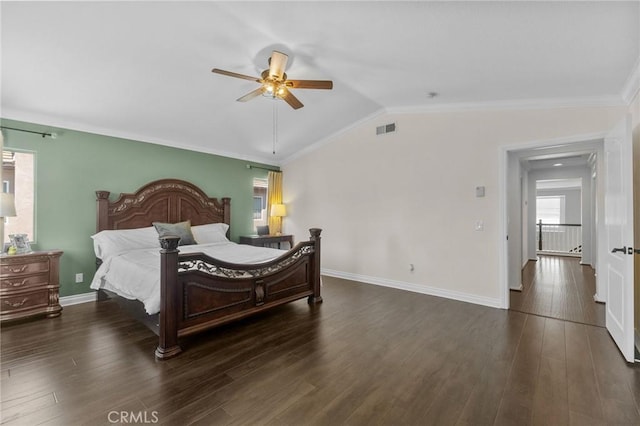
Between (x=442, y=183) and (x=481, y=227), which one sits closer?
(x=481, y=227)

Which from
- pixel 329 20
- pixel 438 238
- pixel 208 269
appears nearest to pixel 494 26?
pixel 329 20

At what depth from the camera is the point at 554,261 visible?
7098 mm

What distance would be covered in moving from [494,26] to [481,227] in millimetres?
2533

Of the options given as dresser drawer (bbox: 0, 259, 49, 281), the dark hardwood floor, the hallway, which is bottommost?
the dark hardwood floor

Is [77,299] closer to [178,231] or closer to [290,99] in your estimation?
[178,231]

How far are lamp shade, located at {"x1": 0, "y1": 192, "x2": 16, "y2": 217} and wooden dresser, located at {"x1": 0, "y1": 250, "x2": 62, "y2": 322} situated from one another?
1.53 feet

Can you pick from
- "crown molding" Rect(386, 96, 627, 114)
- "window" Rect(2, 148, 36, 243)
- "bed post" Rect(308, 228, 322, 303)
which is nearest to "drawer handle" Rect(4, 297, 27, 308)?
"window" Rect(2, 148, 36, 243)

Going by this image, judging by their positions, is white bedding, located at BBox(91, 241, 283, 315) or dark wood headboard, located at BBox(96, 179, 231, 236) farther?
dark wood headboard, located at BBox(96, 179, 231, 236)

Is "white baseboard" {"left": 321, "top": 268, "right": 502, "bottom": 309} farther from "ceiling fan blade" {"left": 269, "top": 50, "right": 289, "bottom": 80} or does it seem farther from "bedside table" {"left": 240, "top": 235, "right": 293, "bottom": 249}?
"ceiling fan blade" {"left": 269, "top": 50, "right": 289, "bottom": 80}

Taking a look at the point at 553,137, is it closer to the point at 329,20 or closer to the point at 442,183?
the point at 442,183

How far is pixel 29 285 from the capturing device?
10.5 feet

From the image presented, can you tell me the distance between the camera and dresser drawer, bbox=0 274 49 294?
307 cm

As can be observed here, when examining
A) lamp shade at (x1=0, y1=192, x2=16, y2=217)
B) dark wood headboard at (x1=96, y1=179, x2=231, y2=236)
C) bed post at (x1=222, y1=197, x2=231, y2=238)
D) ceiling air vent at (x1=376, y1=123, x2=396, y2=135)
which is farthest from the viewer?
bed post at (x1=222, y1=197, x2=231, y2=238)

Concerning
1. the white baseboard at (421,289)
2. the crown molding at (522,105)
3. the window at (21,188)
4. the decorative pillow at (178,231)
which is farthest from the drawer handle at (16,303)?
the crown molding at (522,105)
